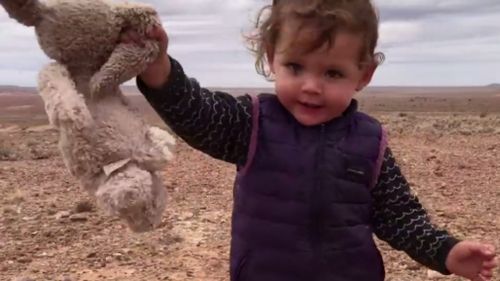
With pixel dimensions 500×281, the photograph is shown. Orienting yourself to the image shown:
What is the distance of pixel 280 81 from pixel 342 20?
→ 24 centimetres

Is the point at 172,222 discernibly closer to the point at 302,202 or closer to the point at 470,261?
the point at 470,261

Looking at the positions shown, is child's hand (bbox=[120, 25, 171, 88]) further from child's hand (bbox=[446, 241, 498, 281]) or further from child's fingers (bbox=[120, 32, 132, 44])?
child's hand (bbox=[446, 241, 498, 281])

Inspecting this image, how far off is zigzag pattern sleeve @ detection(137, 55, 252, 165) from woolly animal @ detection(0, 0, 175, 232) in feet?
0.94

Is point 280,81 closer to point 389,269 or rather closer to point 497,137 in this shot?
point 389,269

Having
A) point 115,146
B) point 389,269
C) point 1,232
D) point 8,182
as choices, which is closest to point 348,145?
point 115,146

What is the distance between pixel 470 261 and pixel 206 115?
931 millimetres

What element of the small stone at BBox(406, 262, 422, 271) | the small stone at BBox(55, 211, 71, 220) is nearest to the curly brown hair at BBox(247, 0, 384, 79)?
the small stone at BBox(406, 262, 422, 271)

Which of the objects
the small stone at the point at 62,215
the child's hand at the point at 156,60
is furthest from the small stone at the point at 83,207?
the child's hand at the point at 156,60

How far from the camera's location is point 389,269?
612 centimetres

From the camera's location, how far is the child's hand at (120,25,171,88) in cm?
188

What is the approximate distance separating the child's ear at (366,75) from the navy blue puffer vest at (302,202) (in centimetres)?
10

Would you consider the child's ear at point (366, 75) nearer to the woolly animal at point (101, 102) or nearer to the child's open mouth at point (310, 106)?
the child's open mouth at point (310, 106)

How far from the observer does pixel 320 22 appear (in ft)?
7.41

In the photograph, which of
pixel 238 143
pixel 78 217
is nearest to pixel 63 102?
pixel 238 143
